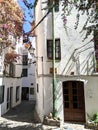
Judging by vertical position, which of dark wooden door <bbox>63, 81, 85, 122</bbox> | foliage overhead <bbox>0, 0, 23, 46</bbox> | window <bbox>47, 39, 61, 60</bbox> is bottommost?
dark wooden door <bbox>63, 81, 85, 122</bbox>

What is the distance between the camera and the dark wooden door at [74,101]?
12367mm

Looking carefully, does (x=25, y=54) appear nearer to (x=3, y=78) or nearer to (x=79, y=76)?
(x=3, y=78)

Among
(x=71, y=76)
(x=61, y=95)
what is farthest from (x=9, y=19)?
(x=61, y=95)

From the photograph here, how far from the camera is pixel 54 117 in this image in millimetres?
11781

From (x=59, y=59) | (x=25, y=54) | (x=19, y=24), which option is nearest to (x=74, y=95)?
(x=59, y=59)

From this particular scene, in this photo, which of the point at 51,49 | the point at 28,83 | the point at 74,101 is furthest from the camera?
the point at 28,83

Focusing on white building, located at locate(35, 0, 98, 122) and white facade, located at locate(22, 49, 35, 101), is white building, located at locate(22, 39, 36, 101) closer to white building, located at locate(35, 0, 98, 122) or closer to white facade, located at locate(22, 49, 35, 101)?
white facade, located at locate(22, 49, 35, 101)

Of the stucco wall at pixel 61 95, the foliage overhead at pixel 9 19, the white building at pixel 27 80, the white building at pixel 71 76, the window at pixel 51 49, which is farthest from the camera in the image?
the white building at pixel 27 80

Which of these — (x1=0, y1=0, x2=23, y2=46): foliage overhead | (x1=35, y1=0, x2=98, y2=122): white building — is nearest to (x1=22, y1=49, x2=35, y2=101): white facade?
(x1=0, y1=0, x2=23, y2=46): foliage overhead

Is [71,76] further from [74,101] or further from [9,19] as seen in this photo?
[9,19]

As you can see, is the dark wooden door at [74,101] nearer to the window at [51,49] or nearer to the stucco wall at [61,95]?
the stucco wall at [61,95]

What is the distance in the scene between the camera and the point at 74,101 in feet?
40.9

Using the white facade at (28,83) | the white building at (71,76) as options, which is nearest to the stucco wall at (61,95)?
the white building at (71,76)

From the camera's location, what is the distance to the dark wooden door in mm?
12367
